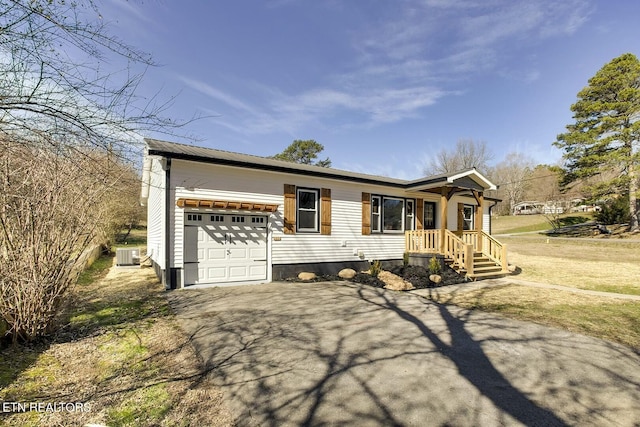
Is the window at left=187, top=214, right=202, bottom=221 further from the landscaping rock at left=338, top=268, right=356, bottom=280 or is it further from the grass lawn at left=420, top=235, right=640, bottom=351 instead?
the grass lawn at left=420, top=235, right=640, bottom=351

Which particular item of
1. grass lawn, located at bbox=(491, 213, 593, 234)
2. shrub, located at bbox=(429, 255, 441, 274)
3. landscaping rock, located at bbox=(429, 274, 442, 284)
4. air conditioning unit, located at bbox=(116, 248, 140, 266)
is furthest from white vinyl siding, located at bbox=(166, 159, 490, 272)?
grass lawn, located at bbox=(491, 213, 593, 234)

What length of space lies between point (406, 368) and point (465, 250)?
7.88m

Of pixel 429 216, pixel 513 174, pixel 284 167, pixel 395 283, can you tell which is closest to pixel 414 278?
pixel 395 283

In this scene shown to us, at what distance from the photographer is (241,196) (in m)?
8.75

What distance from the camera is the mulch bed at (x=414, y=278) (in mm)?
9141

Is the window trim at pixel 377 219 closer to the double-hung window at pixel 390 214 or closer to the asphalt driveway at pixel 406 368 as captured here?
the double-hung window at pixel 390 214

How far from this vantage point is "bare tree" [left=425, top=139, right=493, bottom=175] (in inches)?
1487

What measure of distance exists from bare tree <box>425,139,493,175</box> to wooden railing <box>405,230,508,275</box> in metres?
28.3

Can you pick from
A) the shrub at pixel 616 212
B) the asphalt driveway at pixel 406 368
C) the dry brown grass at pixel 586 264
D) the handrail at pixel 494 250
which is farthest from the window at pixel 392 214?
the shrub at pixel 616 212

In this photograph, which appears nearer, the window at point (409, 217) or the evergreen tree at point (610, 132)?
the window at point (409, 217)

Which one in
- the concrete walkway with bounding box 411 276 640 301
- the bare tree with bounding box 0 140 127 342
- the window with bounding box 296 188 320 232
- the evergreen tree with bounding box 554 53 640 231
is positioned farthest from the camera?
the evergreen tree with bounding box 554 53 640 231

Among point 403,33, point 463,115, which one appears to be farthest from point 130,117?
point 463,115

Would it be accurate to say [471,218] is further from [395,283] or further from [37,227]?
[37,227]

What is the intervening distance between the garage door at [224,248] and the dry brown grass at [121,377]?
270 centimetres
